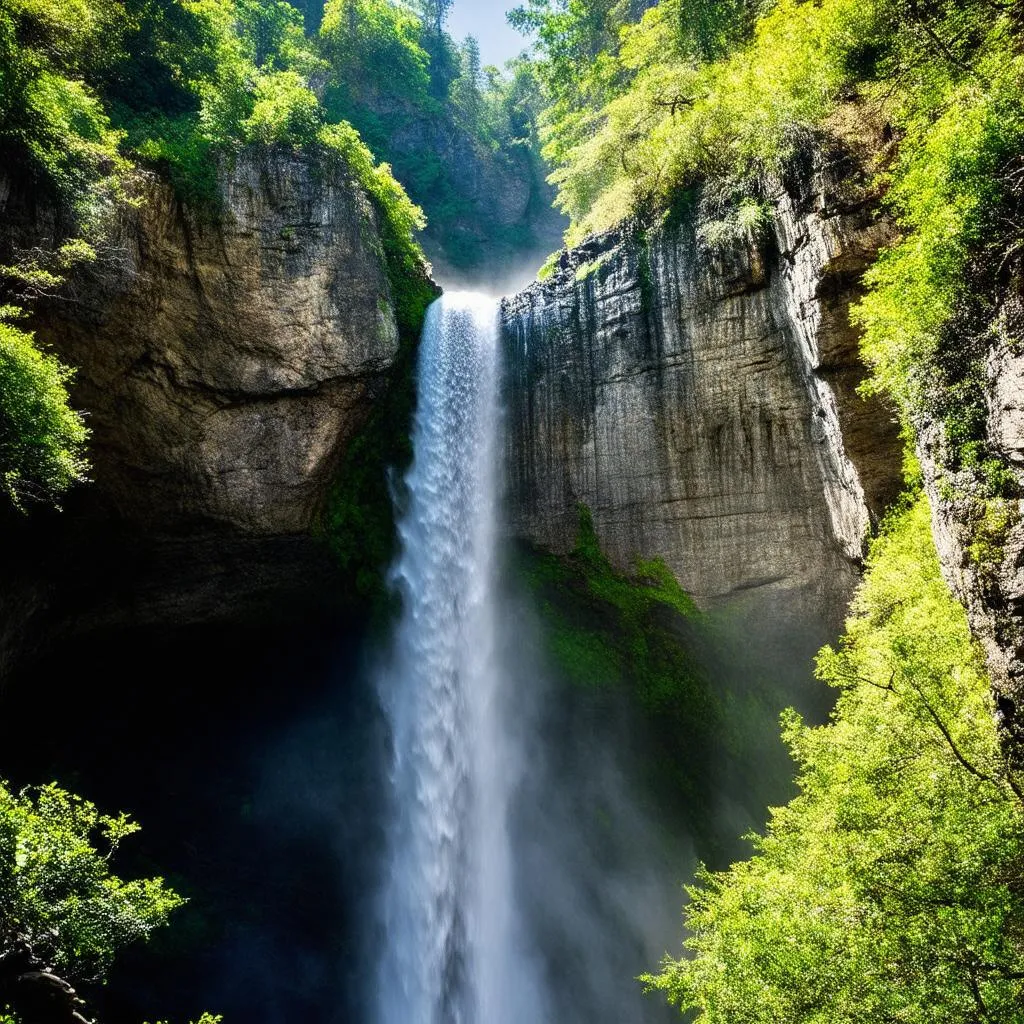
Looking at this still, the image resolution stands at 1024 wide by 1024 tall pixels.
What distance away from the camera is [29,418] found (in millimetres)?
7590

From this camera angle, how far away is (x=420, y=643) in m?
13.7

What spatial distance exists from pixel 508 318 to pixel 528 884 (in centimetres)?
1303

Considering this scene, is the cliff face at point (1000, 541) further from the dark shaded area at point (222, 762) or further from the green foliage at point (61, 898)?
the dark shaded area at point (222, 762)

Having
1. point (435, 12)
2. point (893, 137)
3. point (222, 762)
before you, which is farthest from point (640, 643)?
point (435, 12)

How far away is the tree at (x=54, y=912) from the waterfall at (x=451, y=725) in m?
7.23

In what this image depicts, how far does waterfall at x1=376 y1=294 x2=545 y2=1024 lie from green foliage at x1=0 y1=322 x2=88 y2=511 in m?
7.32

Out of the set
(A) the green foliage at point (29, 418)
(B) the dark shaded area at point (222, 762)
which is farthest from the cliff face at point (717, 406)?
(A) the green foliage at point (29, 418)

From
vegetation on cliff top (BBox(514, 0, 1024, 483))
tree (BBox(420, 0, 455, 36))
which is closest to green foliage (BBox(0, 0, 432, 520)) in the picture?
vegetation on cliff top (BBox(514, 0, 1024, 483))

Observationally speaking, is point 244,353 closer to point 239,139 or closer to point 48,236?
point 48,236

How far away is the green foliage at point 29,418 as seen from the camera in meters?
7.41

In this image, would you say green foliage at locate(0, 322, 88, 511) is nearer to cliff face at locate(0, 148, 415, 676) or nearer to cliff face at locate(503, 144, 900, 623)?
cliff face at locate(0, 148, 415, 676)

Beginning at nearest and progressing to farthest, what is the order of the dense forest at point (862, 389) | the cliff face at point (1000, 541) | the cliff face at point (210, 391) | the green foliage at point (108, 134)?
the dense forest at point (862, 389) < the cliff face at point (1000, 541) < the green foliage at point (108, 134) < the cliff face at point (210, 391)

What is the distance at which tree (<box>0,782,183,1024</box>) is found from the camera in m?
5.01

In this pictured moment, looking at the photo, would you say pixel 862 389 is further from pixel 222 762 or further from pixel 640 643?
pixel 222 762
